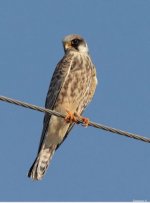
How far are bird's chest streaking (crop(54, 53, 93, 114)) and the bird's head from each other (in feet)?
2.62

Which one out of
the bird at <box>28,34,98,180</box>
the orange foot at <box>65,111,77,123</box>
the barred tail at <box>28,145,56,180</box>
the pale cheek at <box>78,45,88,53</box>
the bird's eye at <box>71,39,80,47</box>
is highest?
the bird's eye at <box>71,39,80,47</box>

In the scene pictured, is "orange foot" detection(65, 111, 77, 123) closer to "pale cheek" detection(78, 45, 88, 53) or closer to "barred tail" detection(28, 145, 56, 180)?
"barred tail" detection(28, 145, 56, 180)

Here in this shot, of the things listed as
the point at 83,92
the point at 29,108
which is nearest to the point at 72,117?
the point at 83,92

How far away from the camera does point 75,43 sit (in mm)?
9922

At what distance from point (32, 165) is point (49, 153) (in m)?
0.30

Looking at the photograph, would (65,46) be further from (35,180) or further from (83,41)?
(35,180)

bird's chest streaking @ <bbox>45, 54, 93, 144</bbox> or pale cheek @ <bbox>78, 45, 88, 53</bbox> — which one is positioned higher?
pale cheek @ <bbox>78, 45, 88, 53</bbox>

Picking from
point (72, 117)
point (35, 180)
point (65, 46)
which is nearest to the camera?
point (72, 117)

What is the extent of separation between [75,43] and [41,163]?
6.44 ft

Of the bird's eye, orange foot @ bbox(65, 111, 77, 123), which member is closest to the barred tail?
orange foot @ bbox(65, 111, 77, 123)

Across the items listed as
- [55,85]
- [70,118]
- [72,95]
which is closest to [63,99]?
[72,95]

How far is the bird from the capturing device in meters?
8.87

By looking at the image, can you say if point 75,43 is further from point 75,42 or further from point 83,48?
point 83,48

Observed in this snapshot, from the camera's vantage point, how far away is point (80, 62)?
9156mm
